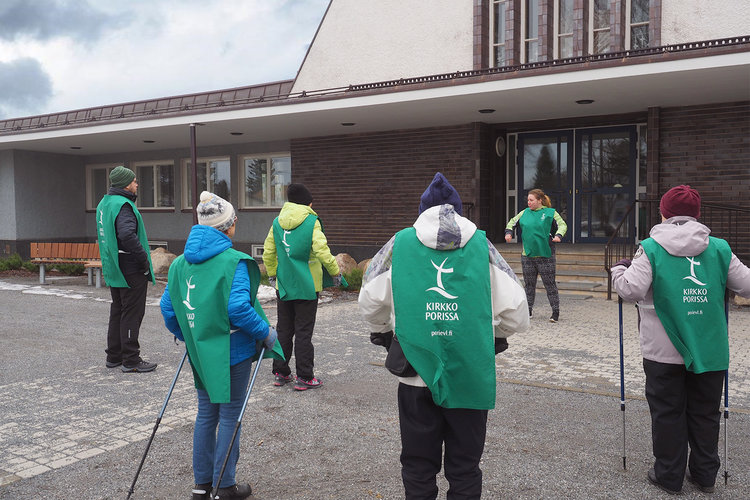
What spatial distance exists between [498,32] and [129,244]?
1078cm

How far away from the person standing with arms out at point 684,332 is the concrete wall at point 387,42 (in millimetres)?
11741

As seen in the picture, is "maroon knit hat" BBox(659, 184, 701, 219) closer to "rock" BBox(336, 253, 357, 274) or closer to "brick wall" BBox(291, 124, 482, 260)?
"rock" BBox(336, 253, 357, 274)

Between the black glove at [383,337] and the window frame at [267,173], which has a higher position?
the window frame at [267,173]

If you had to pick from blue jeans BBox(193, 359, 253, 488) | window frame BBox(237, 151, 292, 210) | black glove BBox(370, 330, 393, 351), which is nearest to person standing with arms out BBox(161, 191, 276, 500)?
blue jeans BBox(193, 359, 253, 488)

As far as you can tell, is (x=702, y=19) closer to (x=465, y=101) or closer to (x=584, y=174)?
(x=584, y=174)

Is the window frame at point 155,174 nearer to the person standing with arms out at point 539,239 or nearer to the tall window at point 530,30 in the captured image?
the tall window at point 530,30

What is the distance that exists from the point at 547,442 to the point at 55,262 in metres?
13.7

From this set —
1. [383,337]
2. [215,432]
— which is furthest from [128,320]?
[383,337]

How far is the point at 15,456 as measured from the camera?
4.20 metres

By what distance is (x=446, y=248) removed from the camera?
2.80 m

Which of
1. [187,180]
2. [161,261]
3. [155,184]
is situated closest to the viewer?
[161,261]

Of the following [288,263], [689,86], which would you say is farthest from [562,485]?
[689,86]

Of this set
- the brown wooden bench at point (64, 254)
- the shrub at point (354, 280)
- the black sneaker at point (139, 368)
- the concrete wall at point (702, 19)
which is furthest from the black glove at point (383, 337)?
the brown wooden bench at point (64, 254)

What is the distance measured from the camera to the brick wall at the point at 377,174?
1506 centimetres
